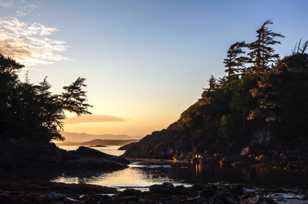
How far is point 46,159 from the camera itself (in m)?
69.0

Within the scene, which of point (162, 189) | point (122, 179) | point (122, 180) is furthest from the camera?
point (122, 179)

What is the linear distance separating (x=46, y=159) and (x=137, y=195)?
1597 inches

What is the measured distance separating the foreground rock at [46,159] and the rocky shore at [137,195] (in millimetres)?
28786

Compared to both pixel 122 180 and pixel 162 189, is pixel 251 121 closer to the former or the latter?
pixel 122 180

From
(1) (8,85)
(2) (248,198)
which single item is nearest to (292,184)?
(2) (248,198)

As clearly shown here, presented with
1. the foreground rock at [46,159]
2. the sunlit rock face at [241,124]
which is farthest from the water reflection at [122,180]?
the sunlit rock face at [241,124]

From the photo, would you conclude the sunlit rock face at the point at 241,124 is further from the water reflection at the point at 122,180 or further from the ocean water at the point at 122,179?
the water reflection at the point at 122,180

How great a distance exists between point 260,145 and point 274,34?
38.4 meters

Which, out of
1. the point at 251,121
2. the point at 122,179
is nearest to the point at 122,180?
the point at 122,179

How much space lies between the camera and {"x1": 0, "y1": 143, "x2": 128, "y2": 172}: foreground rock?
65.4m

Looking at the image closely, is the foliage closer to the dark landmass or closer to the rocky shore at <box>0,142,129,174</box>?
the rocky shore at <box>0,142,129,174</box>

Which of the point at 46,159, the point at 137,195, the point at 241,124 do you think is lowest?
the point at 137,195

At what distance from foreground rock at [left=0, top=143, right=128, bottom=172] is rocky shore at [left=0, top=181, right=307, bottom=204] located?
2879cm

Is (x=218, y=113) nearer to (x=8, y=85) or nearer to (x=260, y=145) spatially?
(x=260, y=145)
